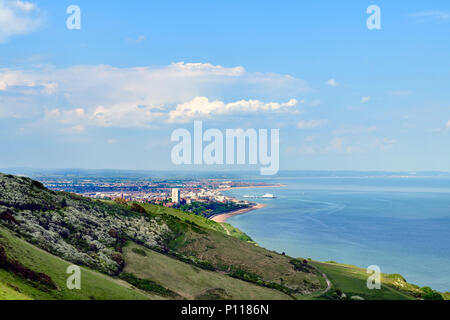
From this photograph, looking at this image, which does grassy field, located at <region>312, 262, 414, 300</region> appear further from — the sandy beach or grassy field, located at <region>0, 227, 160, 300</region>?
the sandy beach

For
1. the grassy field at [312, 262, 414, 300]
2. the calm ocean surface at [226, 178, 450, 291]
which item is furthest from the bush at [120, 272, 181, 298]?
the calm ocean surface at [226, 178, 450, 291]

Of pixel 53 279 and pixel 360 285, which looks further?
pixel 360 285

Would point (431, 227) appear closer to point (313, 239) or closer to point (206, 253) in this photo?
point (313, 239)

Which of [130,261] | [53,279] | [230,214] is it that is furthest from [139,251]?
[230,214]

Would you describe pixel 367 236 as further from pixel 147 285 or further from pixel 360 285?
pixel 147 285

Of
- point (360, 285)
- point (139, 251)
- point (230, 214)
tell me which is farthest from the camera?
point (230, 214)
